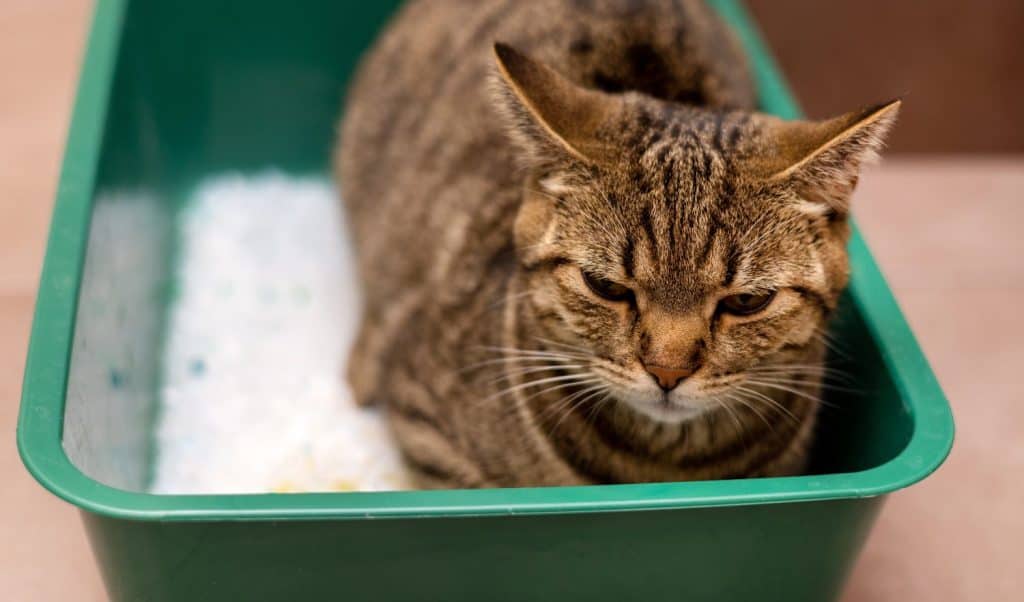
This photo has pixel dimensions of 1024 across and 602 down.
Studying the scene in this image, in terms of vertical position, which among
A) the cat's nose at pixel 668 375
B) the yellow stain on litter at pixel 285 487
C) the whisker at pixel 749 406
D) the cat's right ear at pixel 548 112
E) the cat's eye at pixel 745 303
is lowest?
the yellow stain on litter at pixel 285 487

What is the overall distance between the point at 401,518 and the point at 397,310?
595mm

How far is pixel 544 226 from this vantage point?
112cm

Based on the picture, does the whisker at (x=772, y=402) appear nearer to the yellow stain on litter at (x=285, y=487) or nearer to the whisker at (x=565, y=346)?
the whisker at (x=565, y=346)

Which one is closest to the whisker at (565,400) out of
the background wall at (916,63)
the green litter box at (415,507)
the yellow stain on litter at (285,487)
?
the green litter box at (415,507)

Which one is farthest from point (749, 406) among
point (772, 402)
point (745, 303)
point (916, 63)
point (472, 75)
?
point (916, 63)

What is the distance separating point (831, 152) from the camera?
1.01 m

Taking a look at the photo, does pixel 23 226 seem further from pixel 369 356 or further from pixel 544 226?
pixel 544 226

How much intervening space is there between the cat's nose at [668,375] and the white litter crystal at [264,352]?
0.57 meters

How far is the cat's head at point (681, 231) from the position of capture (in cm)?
103

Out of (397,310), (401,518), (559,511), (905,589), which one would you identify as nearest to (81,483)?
(401,518)

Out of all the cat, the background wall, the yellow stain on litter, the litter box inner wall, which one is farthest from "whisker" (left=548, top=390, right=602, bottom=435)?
the background wall

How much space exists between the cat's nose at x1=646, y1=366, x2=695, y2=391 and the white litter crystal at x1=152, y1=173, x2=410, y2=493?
57 cm

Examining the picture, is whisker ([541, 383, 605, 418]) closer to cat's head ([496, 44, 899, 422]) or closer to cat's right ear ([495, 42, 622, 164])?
Result: cat's head ([496, 44, 899, 422])

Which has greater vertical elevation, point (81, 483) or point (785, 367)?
point (785, 367)
